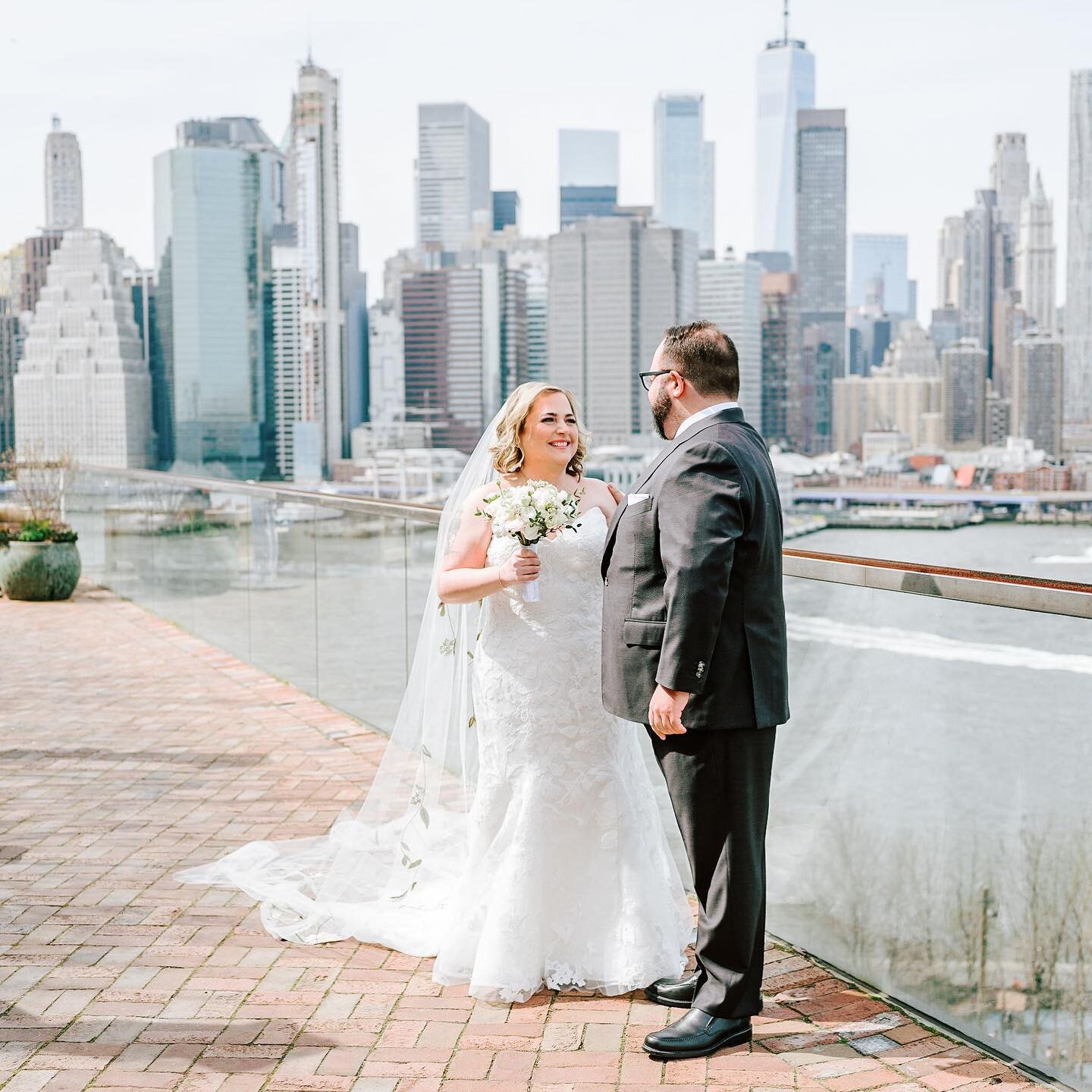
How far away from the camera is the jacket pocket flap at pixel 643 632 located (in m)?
2.71

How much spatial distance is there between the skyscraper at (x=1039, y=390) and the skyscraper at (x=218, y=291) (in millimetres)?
75451

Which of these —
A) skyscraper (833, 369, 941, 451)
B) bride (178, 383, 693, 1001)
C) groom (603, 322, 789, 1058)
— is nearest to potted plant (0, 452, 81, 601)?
bride (178, 383, 693, 1001)

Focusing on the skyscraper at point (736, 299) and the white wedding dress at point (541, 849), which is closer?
the white wedding dress at point (541, 849)

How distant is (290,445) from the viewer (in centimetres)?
13450

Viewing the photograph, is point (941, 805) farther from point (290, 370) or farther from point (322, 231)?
point (322, 231)

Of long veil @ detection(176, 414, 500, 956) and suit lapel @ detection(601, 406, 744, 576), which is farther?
long veil @ detection(176, 414, 500, 956)

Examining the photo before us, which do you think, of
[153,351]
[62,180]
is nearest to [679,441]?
[153,351]

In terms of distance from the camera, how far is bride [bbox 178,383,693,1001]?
10.4 ft

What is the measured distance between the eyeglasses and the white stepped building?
405ft

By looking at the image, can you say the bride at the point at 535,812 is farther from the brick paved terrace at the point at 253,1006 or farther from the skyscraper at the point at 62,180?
the skyscraper at the point at 62,180

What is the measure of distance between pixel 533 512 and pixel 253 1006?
1.33 m

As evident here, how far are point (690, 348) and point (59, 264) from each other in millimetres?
146979

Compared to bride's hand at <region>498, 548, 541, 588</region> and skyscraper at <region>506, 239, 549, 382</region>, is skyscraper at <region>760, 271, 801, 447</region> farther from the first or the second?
bride's hand at <region>498, 548, 541, 588</region>

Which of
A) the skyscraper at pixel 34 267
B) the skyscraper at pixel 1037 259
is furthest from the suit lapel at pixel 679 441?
the skyscraper at pixel 1037 259
